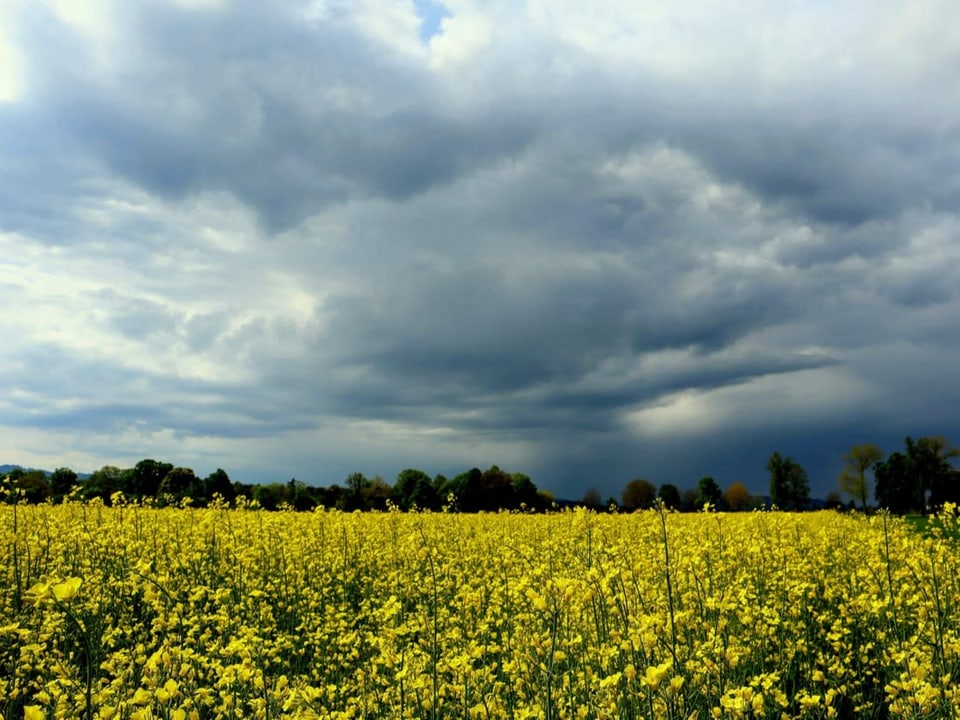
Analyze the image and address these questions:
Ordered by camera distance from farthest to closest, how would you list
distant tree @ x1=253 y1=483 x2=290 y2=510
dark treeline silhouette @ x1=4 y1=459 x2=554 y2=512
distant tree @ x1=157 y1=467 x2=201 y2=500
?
distant tree @ x1=253 y1=483 x2=290 y2=510 < dark treeline silhouette @ x1=4 y1=459 x2=554 y2=512 < distant tree @ x1=157 y1=467 x2=201 y2=500

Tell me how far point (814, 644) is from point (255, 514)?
483 inches

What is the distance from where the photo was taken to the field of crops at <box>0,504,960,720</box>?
168 inches

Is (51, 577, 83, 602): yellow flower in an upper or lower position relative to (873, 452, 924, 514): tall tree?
upper

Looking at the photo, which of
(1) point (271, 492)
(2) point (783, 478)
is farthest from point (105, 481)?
(2) point (783, 478)

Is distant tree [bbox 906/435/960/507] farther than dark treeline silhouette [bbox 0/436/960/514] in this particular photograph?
Yes

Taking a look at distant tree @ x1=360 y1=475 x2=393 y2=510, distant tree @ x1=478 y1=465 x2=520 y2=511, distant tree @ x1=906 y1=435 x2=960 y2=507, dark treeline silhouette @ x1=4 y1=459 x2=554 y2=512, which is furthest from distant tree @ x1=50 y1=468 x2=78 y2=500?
distant tree @ x1=906 y1=435 x2=960 y2=507

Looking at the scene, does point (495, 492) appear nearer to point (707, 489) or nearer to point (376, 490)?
point (376, 490)

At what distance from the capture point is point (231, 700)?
4176mm

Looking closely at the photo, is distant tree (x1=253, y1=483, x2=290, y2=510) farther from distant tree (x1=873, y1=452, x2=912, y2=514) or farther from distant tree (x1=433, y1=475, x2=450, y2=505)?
distant tree (x1=873, y1=452, x2=912, y2=514)

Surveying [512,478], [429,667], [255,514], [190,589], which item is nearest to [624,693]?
[429,667]

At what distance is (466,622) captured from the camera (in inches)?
305

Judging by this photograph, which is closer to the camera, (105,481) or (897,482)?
(105,481)

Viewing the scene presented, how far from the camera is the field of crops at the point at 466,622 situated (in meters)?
4.28

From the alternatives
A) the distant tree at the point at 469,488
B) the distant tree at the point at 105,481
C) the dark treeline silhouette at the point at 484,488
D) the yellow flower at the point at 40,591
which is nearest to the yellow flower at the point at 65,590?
the yellow flower at the point at 40,591
